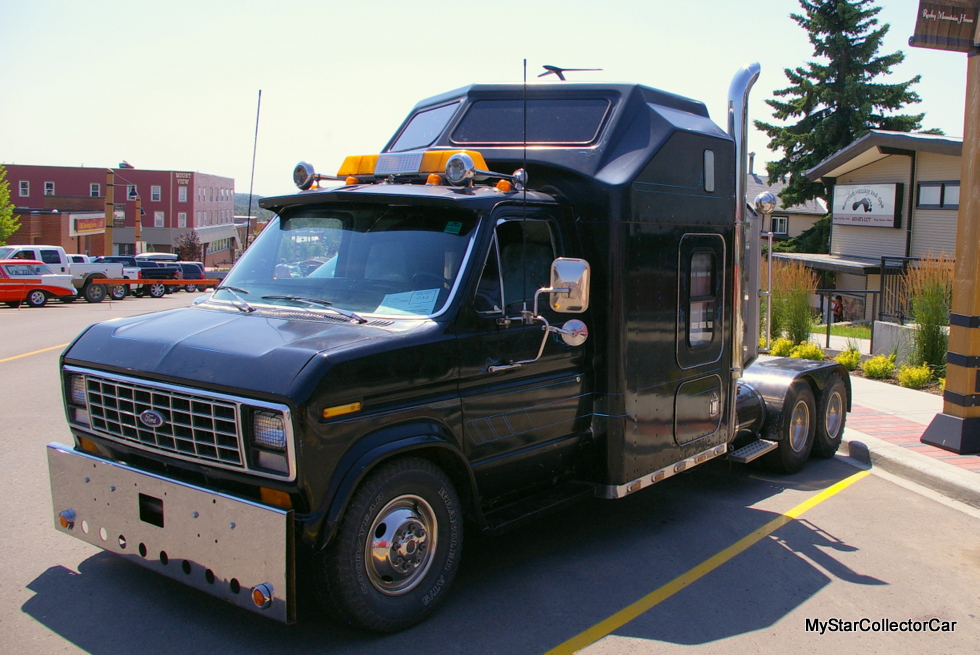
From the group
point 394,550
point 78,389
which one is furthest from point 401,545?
point 78,389

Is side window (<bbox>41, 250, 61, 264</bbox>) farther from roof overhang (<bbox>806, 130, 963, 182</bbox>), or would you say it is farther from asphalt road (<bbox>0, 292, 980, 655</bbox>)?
roof overhang (<bbox>806, 130, 963, 182</bbox>)

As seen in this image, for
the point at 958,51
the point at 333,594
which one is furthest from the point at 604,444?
the point at 958,51

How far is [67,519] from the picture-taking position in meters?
4.30

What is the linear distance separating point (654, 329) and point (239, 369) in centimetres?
282

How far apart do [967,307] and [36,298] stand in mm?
27776

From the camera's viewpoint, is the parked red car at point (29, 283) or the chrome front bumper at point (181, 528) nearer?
the chrome front bumper at point (181, 528)

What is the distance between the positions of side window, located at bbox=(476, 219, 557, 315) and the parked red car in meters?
26.7

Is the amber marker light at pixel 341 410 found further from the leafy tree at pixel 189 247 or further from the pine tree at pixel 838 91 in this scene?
the leafy tree at pixel 189 247

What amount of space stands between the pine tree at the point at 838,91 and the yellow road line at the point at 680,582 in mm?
28945

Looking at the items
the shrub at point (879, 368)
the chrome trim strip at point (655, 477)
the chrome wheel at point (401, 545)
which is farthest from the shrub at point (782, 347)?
the chrome wheel at point (401, 545)

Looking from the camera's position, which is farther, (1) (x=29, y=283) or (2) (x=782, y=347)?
(1) (x=29, y=283)

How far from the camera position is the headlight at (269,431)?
3522 mm

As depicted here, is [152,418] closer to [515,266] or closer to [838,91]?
[515,266]

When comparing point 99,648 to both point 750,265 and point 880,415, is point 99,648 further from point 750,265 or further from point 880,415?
point 880,415
